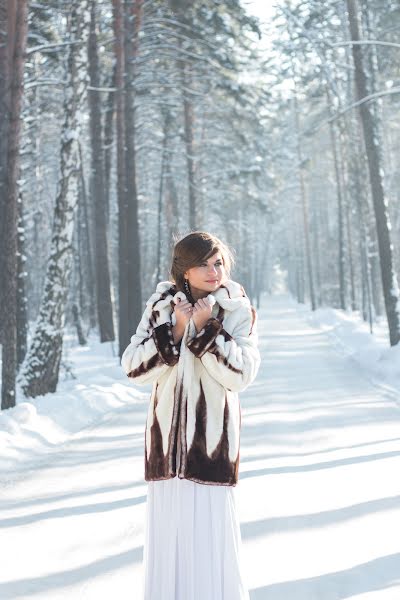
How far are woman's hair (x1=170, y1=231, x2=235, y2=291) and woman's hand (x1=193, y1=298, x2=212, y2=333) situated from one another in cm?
18

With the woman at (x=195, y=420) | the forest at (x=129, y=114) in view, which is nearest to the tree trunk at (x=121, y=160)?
the forest at (x=129, y=114)

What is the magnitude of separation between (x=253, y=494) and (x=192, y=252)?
357 cm

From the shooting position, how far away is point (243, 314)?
3.27 metres

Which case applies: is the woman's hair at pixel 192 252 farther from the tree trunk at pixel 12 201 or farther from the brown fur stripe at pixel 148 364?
the tree trunk at pixel 12 201

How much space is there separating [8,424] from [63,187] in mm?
4858

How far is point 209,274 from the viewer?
3.23 metres

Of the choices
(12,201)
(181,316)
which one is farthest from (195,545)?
(12,201)

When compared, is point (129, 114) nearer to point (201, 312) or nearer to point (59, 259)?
point (59, 259)

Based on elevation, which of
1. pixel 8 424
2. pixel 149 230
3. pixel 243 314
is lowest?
pixel 8 424

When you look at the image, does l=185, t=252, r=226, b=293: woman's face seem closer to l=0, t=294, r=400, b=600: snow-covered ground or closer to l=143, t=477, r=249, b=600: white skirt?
l=143, t=477, r=249, b=600: white skirt

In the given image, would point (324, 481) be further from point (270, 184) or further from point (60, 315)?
point (270, 184)

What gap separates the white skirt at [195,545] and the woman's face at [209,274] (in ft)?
2.81

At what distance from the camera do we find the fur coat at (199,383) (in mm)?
3123

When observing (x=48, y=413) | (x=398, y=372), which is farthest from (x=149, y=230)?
(x=48, y=413)
